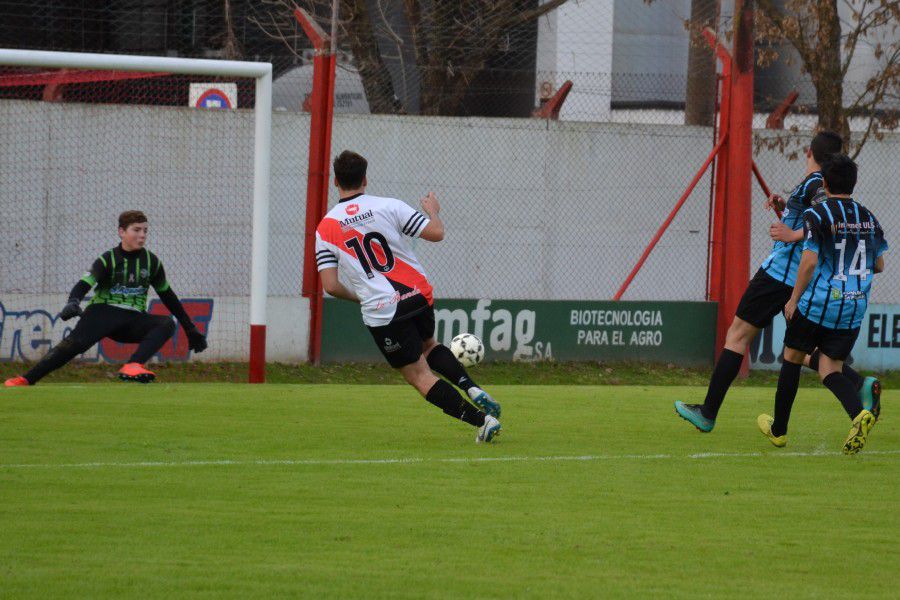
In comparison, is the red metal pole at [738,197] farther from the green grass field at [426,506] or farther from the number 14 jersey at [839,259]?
the number 14 jersey at [839,259]

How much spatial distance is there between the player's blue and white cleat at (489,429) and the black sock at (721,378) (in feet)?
4.55

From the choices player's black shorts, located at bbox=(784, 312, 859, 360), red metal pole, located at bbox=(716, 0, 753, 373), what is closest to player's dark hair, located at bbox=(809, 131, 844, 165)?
player's black shorts, located at bbox=(784, 312, 859, 360)

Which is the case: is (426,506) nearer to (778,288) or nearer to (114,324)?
(778,288)

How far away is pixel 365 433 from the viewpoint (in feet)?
28.0

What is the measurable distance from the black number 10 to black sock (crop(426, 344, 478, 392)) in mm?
599

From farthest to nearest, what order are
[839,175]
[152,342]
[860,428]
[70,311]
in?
[152,342], [70,311], [839,175], [860,428]

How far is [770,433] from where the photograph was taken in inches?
317

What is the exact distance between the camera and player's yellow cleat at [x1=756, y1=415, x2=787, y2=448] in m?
8.01

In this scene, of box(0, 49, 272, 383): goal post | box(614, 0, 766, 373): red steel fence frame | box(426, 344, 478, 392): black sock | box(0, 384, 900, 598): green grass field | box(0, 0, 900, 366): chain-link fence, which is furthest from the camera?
box(614, 0, 766, 373): red steel fence frame

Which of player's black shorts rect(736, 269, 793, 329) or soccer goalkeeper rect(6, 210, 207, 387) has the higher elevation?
player's black shorts rect(736, 269, 793, 329)

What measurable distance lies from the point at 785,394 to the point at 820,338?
38 cm

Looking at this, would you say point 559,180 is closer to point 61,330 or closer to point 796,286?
point 61,330

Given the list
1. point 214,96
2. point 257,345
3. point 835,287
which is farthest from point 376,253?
point 214,96

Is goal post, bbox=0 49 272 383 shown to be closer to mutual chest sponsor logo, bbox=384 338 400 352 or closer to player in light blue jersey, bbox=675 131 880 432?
mutual chest sponsor logo, bbox=384 338 400 352
